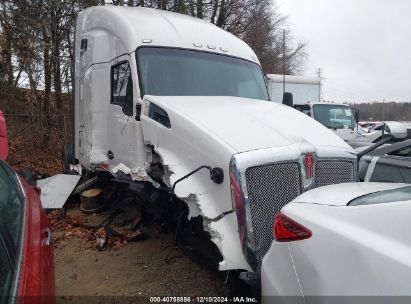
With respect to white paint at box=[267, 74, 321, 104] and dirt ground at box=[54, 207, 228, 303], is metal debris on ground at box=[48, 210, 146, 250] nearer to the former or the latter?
dirt ground at box=[54, 207, 228, 303]

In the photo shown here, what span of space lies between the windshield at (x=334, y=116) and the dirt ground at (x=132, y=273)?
29.7ft

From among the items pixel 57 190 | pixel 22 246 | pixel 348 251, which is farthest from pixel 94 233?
pixel 348 251

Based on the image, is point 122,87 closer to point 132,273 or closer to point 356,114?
point 132,273

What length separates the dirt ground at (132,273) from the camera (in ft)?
14.3

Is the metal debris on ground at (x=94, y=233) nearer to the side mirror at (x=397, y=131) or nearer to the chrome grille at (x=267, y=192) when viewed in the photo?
the chrome grille at (x=267, y=192)

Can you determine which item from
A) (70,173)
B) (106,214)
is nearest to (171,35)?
(106,214)

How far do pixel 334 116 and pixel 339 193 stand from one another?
11564 millimetres

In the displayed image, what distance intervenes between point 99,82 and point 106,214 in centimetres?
222

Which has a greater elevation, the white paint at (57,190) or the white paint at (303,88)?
the white paint at (303,88)

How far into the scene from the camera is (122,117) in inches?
229

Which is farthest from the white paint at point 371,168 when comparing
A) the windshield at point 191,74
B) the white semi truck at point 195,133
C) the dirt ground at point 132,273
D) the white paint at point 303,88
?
the white paint at point 303,88

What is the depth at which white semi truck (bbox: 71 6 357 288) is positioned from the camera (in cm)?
377

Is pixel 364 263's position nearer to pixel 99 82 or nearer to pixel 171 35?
pixel 171 35

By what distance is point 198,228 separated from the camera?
173 inches
